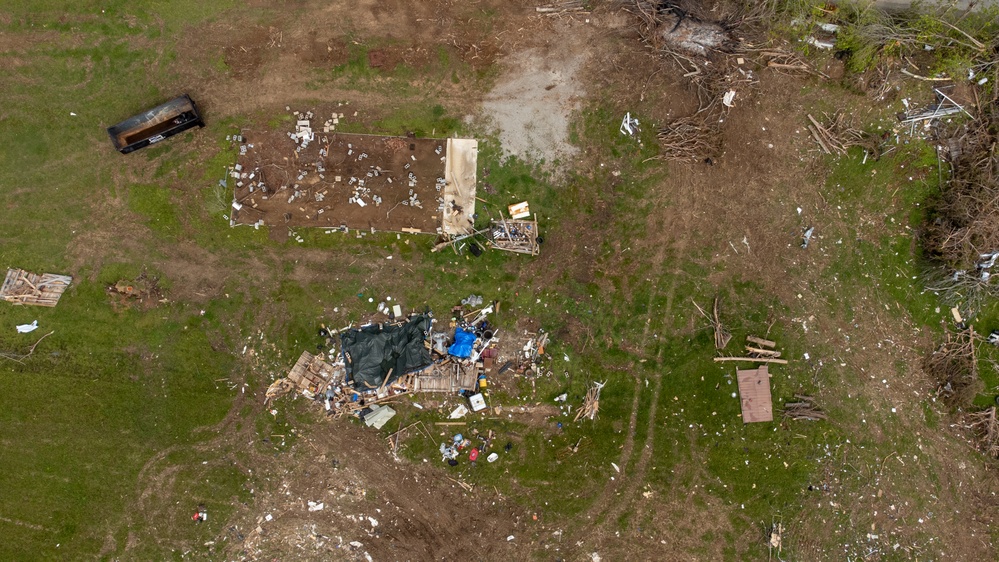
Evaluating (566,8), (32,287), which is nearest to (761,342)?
(566,8)

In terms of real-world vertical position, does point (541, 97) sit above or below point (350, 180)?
above

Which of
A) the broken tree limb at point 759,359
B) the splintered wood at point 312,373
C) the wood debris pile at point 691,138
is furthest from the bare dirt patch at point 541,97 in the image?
the splintered wood at point 312,373

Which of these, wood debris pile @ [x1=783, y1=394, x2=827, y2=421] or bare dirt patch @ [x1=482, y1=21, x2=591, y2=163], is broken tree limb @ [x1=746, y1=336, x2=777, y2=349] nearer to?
wood debris pile @ [x1=783, y1=394, x2=827, y2=421]

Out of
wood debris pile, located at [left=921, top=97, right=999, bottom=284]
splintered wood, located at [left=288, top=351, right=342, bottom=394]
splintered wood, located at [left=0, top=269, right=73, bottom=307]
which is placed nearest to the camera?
wood debris pile, located at [left=921, top=97, right=999, bottom=284]

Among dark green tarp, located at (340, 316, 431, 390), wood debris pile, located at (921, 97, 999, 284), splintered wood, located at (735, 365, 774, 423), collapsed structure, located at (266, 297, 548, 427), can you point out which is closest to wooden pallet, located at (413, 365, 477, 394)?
collapsed structure, located at (266, 297, 548, 427)

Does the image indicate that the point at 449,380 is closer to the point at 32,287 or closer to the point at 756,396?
the point at 756,396

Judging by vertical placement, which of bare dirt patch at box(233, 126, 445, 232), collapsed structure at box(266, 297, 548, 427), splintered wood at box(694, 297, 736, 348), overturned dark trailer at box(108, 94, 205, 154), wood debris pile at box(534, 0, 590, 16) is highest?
wood debris pile at box(534, 0, 590, 16)

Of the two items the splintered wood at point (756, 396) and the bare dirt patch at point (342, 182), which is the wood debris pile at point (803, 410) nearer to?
the splintered wood at point (756, 396)
